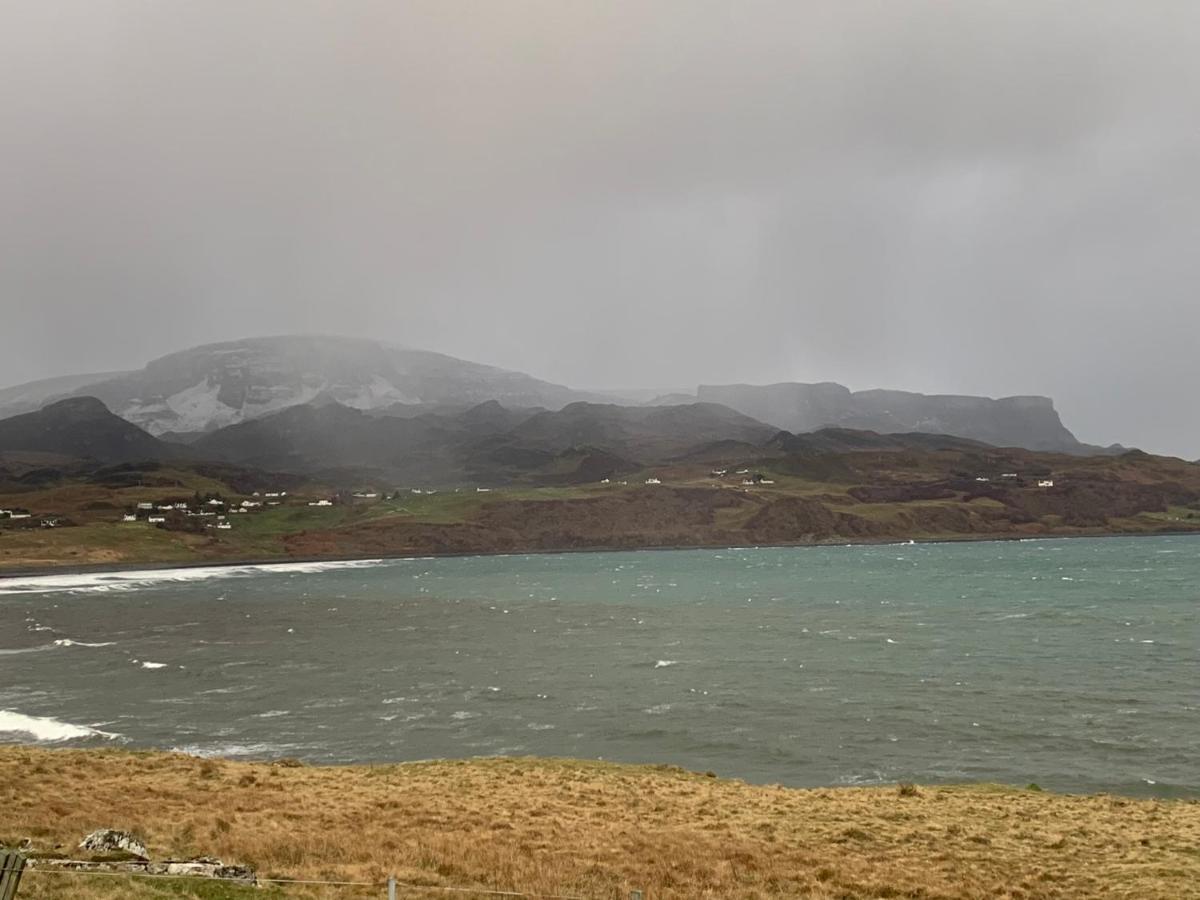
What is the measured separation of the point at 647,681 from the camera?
193 feet

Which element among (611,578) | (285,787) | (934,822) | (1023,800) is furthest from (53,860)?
(611,578)

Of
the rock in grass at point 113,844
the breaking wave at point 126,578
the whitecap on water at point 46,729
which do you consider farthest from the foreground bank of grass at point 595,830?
the breaking wave at point 126,578

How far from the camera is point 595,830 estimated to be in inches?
923

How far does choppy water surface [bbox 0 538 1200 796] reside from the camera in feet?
134

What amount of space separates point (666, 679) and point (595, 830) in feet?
119

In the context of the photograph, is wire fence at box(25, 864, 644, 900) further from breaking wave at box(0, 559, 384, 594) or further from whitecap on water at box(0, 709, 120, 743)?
breaking wave at box(0, 559, 384, 594)

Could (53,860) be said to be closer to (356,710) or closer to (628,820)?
(628,820)

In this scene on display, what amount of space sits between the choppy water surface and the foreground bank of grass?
27.2ft

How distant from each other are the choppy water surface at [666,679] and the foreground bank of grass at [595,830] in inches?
326

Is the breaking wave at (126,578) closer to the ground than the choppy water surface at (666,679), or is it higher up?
closer to the ground

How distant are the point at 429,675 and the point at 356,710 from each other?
40.4 feet

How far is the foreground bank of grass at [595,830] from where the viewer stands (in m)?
18.3

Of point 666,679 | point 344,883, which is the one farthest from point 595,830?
point 666,679

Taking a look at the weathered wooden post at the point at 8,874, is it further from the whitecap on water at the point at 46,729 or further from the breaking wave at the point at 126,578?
the breaking wave at the point at 126,578
